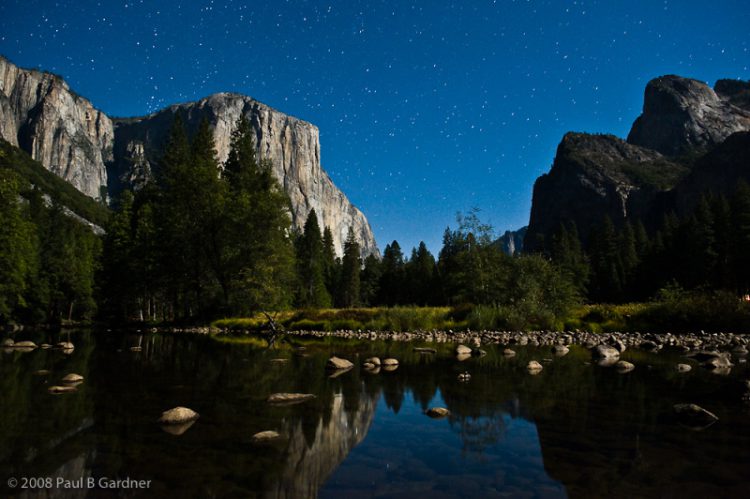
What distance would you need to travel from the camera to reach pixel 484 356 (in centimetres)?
1354

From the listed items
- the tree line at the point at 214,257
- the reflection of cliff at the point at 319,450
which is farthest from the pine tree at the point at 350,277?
the reflection of cliff at the point at 319,450

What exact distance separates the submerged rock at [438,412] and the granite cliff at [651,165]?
135 m

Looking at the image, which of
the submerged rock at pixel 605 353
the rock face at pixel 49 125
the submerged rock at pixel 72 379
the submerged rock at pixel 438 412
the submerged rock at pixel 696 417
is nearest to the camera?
the submerged rock at pixel 696 417

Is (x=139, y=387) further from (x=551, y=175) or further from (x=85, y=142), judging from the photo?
(x=85, y=142)

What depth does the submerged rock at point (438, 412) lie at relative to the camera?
21.1ft

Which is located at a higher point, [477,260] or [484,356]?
[477,260]

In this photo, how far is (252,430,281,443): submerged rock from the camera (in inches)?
197

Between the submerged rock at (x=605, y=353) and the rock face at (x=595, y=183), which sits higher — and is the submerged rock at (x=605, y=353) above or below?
below

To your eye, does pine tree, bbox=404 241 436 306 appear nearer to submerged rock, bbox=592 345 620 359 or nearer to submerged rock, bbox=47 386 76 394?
submerged rock, bbox=592 345 620 359

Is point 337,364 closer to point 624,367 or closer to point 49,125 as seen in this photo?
point 624,367

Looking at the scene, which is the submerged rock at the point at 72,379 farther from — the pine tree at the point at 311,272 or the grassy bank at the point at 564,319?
the pine tree at the point at 311,272

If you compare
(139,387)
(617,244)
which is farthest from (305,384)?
(617,244)

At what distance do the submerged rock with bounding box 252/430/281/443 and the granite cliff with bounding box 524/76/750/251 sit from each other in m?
137

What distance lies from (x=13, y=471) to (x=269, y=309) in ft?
81.9
